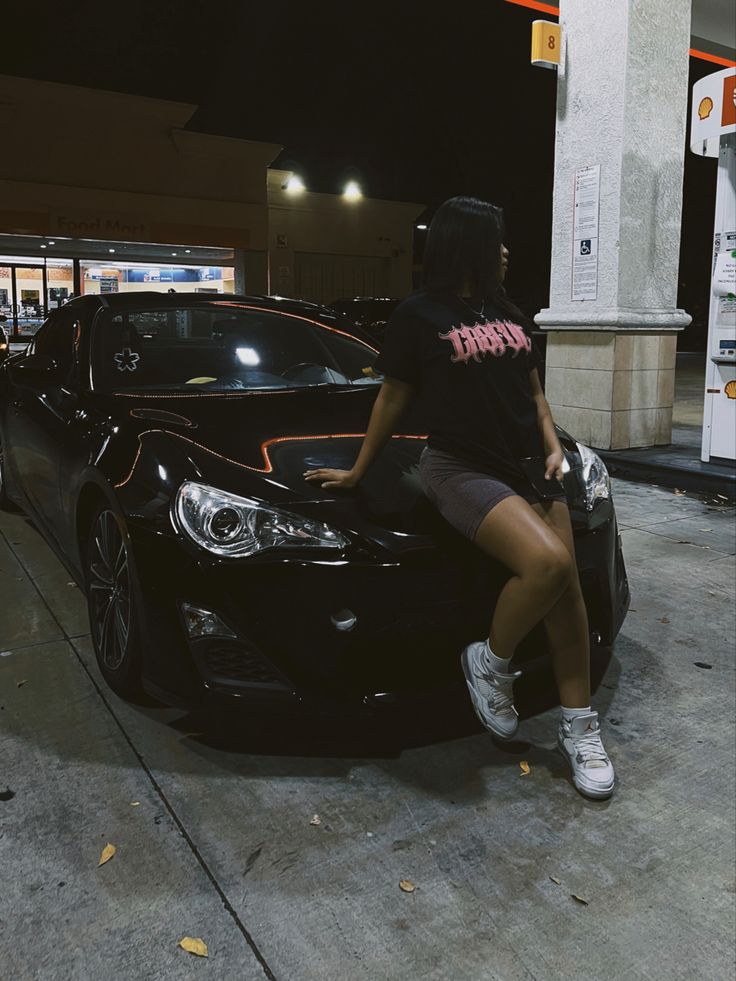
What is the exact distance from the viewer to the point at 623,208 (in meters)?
7.47

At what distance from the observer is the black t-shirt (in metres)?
2.36

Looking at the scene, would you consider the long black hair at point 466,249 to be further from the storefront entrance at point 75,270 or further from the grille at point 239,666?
the storefront entrance at point 75,270

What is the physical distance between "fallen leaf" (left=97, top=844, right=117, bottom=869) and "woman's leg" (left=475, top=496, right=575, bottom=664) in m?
1.14

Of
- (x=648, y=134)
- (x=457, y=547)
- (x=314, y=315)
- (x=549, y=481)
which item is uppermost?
(x=648, y=134)

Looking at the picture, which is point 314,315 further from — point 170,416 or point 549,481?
point 549,481

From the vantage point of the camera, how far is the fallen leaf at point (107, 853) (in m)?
2.15

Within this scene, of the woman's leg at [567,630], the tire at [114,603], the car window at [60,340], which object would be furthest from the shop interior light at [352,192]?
the woman's leg at [567,630]

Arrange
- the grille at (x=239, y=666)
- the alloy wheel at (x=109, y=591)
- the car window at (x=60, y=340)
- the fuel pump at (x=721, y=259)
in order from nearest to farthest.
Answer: the grille at (x=239, y=666) → the alloy wheel at (x=109, y=591) → the car window at (x=60, y=340) → the fuel pump at (x=721, y=259)

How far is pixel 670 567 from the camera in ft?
15.2

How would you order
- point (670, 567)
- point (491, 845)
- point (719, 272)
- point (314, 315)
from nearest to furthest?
point (491, 845), point (314, 315), point (670, 567), point (719, 272)

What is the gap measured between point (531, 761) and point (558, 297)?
6261mm

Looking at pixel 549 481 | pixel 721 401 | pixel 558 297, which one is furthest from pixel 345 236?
pixel 549 481

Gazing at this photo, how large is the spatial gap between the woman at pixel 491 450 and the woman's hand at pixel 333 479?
0.05ft

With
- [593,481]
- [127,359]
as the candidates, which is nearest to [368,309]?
[127,359]
